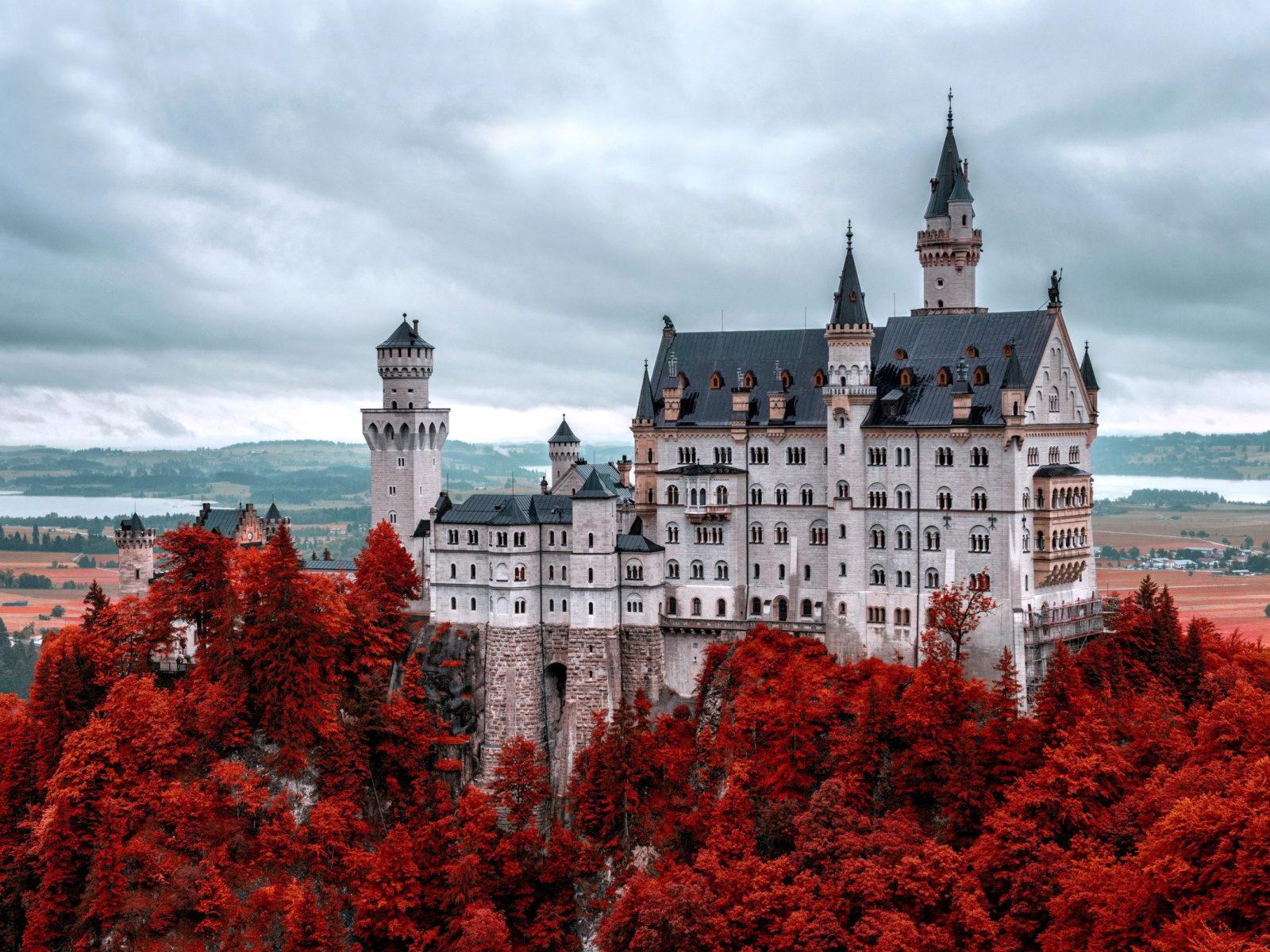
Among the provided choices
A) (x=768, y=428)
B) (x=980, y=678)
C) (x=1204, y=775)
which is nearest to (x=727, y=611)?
(x=768, y=428)

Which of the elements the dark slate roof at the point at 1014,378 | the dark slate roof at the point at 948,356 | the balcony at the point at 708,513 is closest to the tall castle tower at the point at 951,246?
the dark slate roof at the point at 948,356

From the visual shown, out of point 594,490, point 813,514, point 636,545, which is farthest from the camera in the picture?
point 636,545

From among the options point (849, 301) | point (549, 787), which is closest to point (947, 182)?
point (849, 301)

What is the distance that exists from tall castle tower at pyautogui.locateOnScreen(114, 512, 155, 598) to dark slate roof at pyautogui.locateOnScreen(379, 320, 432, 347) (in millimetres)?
27599

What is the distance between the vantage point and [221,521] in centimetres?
12656

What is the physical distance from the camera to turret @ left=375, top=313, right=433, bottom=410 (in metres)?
119

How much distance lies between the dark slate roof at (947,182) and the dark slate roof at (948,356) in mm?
10809

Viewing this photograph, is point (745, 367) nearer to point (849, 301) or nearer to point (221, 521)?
point (849, 301)

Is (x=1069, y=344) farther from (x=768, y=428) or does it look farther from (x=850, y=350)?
(x=768, y=428)

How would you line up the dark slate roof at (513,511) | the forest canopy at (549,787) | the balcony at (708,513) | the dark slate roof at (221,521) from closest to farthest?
the forest canopy at (549,787), the balcony at (708,513), the dark slate roof at (513,511), the dark slate roof at (221,521)

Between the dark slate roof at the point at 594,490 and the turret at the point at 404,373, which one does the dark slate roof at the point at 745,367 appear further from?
the turret at the point at 404,373

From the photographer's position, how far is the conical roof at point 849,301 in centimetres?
9825

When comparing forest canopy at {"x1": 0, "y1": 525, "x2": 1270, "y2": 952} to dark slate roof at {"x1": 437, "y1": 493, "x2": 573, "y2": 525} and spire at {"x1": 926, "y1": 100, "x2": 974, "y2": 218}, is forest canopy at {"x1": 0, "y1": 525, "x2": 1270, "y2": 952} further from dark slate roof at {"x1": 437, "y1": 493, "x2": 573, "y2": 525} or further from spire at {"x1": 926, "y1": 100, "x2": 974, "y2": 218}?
spire at {"x1": 926, "y1": 100, "x2": 974, "y2": 218}

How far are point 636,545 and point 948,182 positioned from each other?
36271 millimetres
